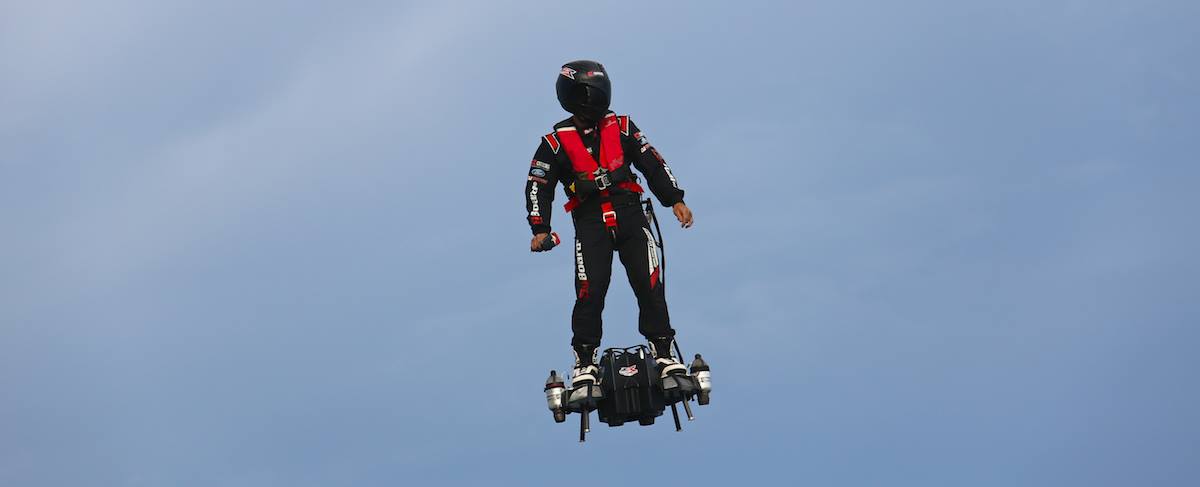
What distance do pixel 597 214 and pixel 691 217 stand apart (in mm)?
1052

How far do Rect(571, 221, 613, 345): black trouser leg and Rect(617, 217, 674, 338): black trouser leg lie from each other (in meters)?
0.21

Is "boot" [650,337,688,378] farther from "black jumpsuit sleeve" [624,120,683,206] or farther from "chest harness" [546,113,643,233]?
"black jumpsuit sleeve" [624,120,683,206]

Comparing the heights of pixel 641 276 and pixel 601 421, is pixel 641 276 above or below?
above

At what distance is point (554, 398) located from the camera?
1124 centimetres

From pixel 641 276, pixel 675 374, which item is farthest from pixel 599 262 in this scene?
pixel 675 374

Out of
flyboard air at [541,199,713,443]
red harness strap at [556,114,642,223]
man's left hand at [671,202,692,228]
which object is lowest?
flyboard air at [541,199,713,443]

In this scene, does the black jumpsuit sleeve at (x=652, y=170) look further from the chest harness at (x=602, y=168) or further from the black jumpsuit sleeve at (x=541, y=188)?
the black jumpsuit sleeve at (x=541, y=188)

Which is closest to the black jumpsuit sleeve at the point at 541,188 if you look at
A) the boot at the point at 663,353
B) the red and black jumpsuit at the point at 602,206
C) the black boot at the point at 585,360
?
the red and black jumpsuit at the point at 602,206

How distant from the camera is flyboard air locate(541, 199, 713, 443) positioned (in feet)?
37.0

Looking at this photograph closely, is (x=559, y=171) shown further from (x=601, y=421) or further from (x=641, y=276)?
(x=601, y=421)

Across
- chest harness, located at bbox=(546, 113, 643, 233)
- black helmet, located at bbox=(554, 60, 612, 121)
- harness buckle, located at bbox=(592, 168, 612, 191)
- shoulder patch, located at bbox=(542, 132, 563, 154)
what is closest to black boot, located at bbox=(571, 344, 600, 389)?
chest harness, located at bbox=(546, 113, 643, 233)

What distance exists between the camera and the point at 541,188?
1160cm

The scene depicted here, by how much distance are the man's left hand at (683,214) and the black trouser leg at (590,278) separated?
32.0 inches

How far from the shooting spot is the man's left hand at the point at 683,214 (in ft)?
38.4
